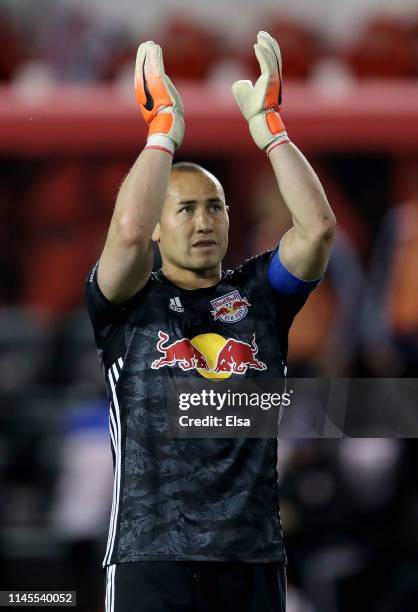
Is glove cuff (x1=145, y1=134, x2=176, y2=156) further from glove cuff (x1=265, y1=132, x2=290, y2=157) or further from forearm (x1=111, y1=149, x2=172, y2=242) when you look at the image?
glove cuff (x1=265, y1=132, x2=290, y2=157)

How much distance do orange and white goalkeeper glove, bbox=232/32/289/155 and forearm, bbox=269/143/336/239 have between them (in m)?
0.10

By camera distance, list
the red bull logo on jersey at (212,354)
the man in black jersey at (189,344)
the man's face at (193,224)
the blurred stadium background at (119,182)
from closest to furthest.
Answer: the man in black jersey at (189,344), the red bull logo on jersey at (212,354), the man's face at (193,224), the blurred stadium background at (119,182)

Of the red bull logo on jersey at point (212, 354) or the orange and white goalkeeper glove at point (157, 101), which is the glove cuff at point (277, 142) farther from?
the red bull logo on jersey at point (212, 354)

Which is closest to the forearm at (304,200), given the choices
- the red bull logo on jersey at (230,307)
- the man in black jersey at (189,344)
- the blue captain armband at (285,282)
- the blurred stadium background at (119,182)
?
the man in black jersey at (189,344)

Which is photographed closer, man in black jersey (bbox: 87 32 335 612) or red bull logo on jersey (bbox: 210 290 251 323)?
man in black jersey (bbox: 87 32 335 612)

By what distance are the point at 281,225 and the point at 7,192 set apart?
5.70 ft

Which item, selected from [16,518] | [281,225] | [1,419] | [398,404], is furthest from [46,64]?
[398,404]

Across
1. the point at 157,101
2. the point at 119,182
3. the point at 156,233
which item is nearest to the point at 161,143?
the point at 157,101

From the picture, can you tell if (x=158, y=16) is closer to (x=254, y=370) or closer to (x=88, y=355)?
(x=88, y=355)

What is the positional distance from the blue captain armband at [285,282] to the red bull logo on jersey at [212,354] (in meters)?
0.16

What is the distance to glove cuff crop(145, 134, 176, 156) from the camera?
9.32 ft

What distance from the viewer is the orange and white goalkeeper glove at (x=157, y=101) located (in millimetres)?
2861

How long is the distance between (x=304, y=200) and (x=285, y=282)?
0.21m

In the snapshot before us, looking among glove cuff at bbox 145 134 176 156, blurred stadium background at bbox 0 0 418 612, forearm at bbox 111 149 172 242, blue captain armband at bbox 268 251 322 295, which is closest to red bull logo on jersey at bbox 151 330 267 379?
blue captain armband at bbox 268 251 322 295
